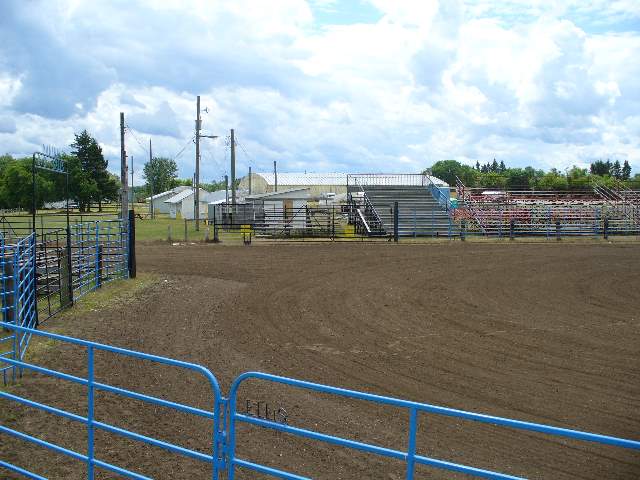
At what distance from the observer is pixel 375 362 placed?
32.3 feet

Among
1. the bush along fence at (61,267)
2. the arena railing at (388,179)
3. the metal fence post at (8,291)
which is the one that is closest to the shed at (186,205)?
the arena railing at (388,179)

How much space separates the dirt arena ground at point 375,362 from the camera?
255 inches

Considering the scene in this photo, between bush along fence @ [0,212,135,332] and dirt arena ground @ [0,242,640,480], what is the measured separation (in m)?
0.90

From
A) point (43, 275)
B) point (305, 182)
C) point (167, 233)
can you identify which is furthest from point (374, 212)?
point (305, 182)

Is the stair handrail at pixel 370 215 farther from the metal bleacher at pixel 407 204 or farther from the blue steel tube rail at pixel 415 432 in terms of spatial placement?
the blue steel tube rail at pixel 415 432

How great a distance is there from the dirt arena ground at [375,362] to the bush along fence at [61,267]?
0.90 meters

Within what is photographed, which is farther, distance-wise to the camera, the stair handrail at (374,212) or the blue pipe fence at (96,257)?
the stair handrail at (374,212)

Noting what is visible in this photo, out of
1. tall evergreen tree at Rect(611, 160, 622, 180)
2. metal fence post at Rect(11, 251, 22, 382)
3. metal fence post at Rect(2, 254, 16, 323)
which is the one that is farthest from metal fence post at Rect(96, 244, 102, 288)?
tall evergreen tree at Rect(611, 160, 622, 180)

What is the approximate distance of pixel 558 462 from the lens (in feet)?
20.7

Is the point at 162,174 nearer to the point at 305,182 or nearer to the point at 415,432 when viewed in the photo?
the point at 305,182

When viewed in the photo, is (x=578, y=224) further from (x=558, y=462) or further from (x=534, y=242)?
(x=558, y=462)

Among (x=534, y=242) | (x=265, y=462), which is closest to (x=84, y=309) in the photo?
(x=265, y=462)

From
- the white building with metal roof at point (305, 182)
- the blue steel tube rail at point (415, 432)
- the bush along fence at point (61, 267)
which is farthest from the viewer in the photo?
the white building with metal roof at point (305, 182)

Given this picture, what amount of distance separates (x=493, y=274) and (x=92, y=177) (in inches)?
472
